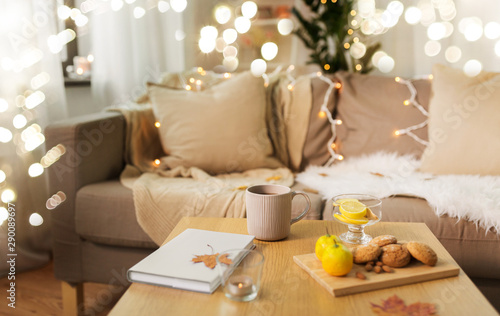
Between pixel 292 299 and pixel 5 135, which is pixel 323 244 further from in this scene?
pixel 5 135

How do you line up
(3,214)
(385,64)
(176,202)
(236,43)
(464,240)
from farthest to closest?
(236,43) < (385,64) < (3,214) < (176,202) < (464,240)

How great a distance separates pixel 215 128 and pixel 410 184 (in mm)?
774

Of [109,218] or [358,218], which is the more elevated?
[358,218]

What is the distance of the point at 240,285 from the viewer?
2.27 ft

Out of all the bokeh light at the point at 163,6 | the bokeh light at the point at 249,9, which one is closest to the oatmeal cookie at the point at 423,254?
the bokeh light at the point at 163,6

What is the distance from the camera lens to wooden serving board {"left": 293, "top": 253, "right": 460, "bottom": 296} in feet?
2.38

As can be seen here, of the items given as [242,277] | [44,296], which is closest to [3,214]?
[44,296]

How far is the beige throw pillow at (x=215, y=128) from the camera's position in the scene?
1782 mm

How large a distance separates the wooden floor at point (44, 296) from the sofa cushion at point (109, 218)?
298mm

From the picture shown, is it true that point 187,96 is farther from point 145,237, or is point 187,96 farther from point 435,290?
point 435,290

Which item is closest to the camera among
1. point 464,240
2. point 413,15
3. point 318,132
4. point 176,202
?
point 464,240

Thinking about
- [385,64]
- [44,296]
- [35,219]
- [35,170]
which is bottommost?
[44,296]

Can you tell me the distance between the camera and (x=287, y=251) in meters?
0.89

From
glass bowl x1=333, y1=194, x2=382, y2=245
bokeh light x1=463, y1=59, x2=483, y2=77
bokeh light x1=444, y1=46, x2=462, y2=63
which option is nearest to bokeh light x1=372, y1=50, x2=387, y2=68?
bokeh light x1=444, y1=46, x2=462, y2=63
